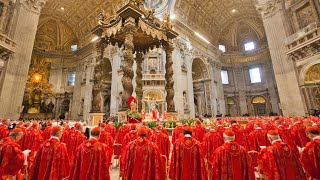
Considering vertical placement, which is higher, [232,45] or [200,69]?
[232,45]

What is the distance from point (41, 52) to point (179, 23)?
2019 centimetres

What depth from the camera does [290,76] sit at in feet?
40.6

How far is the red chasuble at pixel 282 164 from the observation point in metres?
2.25

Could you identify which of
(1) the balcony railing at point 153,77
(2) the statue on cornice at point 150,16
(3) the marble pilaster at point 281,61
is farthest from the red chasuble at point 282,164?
(1) the balcony railing at point 153,77

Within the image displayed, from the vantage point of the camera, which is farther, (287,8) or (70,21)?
(70,21)

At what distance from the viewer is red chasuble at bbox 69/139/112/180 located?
230 centimetres

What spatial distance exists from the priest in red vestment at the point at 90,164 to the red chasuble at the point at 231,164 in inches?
66.7

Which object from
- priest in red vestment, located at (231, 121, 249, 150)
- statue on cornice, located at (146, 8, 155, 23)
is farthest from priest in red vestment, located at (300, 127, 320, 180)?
statue on cornice, located at (146, 8, 155, 23)

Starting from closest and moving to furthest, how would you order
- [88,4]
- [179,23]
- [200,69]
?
[179,23] < [88,4] < [200,69]

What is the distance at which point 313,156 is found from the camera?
2.41 m

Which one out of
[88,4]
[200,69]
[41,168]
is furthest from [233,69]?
[41,168]

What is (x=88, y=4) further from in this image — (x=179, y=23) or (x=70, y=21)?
(x=179, y=23)

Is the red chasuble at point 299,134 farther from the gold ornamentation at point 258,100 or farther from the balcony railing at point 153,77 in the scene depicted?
the gold ornamentation at point 258,100

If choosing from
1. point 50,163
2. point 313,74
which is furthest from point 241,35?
point 50,163
